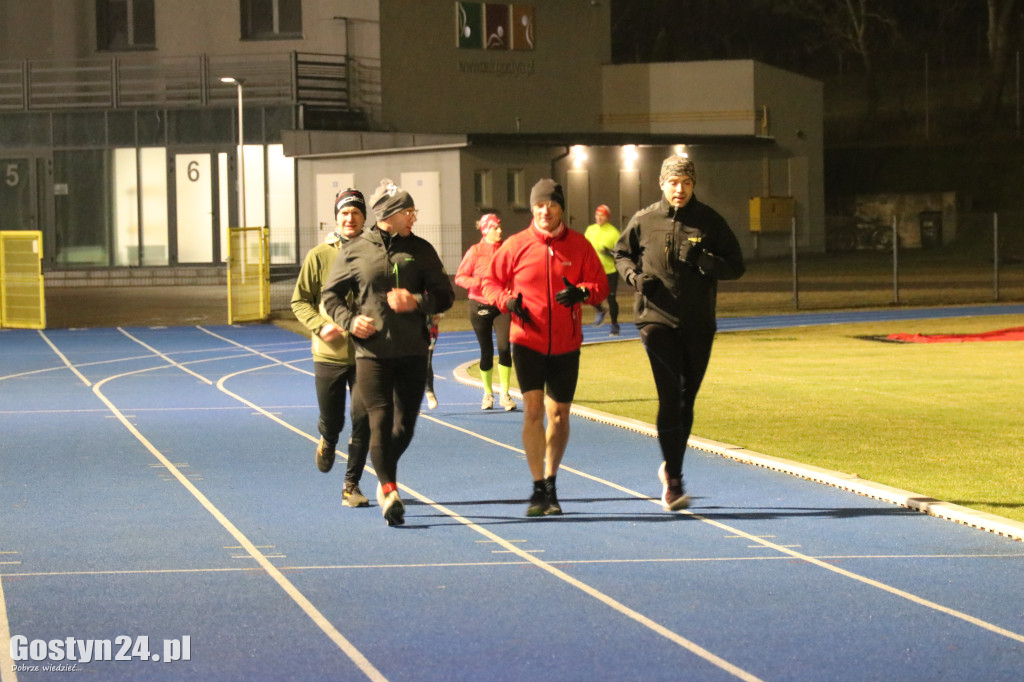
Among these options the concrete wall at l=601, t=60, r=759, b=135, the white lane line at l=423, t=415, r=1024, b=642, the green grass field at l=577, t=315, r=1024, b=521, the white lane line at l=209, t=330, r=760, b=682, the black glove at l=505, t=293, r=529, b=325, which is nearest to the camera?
the white lane line at l=209, t=330, r=760, b=682

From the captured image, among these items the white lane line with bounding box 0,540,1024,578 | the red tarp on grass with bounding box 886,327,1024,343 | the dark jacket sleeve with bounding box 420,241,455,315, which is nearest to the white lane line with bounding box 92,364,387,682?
the white lane line with bounding box 0,540,1024,578

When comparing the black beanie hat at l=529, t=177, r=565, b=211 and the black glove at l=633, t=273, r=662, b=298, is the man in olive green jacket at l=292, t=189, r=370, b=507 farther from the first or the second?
the black glove at l=633, t=273, r=662, b=298

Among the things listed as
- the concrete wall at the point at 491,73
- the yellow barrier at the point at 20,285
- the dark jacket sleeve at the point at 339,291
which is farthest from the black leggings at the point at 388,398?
the concrete wall at the point at 491,73

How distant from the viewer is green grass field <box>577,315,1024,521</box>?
430 inches

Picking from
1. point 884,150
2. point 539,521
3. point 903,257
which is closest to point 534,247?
point 539,521

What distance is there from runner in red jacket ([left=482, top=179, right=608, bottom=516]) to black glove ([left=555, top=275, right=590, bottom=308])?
0.24 ft

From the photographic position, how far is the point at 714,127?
167 feet

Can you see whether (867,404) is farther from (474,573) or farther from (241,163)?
(241,163)

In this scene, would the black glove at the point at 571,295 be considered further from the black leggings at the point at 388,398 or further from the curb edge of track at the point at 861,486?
the curb edge of track at the point at 861,486

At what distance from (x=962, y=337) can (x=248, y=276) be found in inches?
603

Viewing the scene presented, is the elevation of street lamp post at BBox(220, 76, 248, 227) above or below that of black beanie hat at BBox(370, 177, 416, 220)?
above

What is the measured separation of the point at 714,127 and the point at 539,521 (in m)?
42.8

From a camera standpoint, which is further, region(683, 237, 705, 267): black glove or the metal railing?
the metal railing

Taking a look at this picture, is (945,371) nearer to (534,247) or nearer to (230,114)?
(534,247)
